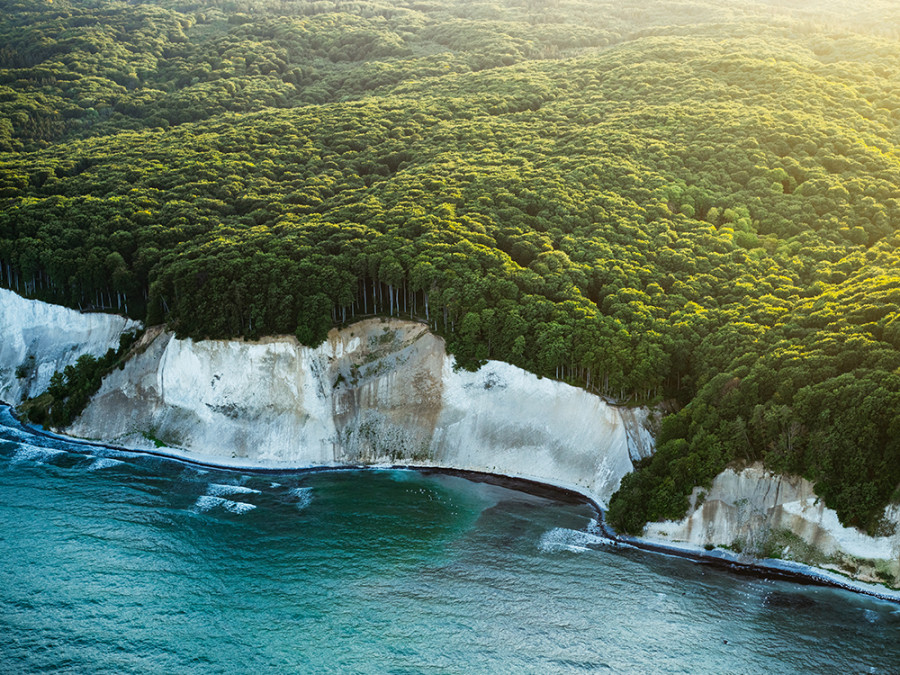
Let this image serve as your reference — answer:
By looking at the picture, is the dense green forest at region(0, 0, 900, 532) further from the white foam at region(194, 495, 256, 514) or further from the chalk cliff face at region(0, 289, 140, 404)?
the white foam at region(194, 495, 256, 514)

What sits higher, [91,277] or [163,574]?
[91,277]

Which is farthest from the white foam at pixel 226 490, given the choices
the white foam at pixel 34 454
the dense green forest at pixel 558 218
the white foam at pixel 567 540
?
the white foam at pixel 567 540

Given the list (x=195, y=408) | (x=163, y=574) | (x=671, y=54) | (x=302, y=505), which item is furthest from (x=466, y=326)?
(x=671, y=54)

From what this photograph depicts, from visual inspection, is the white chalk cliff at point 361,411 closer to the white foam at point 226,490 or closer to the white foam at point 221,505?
the white foam at point 226,490

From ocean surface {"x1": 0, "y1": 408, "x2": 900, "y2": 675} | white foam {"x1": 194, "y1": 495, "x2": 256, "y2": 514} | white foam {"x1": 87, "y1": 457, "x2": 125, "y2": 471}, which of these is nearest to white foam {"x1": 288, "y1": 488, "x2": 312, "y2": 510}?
ocean surface {"x1": 0, "y1": 408, "x2": 900, "y2": 675}

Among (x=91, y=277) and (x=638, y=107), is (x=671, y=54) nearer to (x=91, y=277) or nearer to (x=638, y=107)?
(x=638, y=107)
